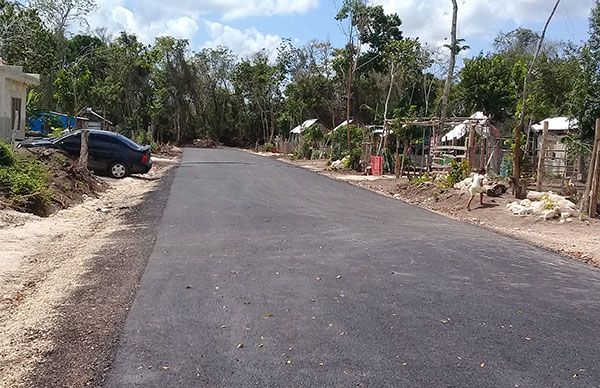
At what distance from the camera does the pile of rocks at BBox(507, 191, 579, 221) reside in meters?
14.6

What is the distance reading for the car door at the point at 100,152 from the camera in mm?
21844

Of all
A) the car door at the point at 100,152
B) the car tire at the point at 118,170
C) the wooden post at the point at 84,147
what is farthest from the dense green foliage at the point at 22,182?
the car tire at the point at 118,170

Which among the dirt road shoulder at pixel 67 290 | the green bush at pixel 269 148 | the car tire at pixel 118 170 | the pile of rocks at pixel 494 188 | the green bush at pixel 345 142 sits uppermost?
the green bush at pixel 345 142

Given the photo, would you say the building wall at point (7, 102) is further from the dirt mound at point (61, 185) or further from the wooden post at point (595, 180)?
the wooden post at point (595, 180)

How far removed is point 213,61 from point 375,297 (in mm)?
71387

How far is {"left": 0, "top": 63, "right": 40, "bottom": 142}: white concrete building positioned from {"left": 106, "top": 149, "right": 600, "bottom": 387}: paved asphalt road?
14070mm

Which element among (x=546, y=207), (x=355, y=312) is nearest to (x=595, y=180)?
(x=546, y=207)

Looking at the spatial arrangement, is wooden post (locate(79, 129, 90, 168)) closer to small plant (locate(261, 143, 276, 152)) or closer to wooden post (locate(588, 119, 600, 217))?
wooden post (locate(588, 119, 600, 217))

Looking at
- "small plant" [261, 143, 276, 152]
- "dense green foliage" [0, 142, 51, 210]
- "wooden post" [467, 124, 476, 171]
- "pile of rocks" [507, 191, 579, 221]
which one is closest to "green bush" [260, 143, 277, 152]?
"small plant" [261, 143, 276, 152]

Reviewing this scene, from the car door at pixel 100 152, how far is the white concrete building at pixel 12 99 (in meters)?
2.66

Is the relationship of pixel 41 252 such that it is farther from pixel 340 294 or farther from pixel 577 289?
pixel 577 289

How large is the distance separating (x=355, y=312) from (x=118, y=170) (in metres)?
17.7

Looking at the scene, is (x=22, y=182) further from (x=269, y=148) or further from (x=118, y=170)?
(x=269, y=148)

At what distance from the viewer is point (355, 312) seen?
19.8ft
